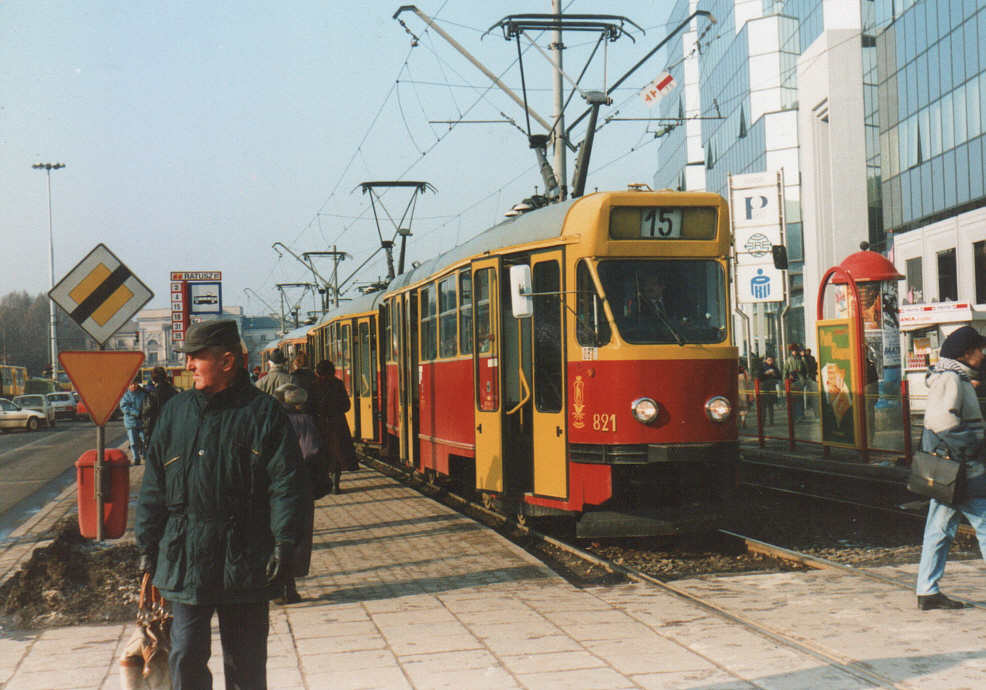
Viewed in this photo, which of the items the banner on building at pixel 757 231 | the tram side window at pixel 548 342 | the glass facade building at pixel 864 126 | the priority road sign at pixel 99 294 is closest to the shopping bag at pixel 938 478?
the tram side window at pixel 548 342

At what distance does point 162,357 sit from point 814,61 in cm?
7481

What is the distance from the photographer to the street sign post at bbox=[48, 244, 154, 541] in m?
8.14

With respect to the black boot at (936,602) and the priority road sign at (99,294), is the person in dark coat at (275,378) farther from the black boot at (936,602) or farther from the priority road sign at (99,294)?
the black boot at (936,602)

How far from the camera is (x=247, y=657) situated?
4.09m

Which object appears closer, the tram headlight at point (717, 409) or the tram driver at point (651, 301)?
the tram headlight at point (717, 409)

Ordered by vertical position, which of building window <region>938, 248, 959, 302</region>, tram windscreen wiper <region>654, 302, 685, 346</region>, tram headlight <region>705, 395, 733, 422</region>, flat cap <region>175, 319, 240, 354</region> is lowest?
tram headlight <region>705, 395, 733, 422</region>

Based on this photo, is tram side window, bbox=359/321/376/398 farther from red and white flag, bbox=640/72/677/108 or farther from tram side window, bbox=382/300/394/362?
red and white flag, bbox=640/72/677/108

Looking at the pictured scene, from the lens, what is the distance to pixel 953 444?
6.80 metres

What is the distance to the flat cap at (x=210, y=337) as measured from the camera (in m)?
4.11

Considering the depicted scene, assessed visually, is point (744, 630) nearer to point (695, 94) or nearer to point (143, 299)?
point (143, 299)

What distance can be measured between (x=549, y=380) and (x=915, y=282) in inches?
1241

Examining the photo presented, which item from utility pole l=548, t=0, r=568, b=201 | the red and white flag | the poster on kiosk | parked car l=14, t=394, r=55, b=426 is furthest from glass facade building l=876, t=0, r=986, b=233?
parked car l=14, t=394, r=55, b=426

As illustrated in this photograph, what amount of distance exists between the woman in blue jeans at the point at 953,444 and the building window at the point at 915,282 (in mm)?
31958

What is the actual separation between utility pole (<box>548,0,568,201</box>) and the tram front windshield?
7.91 metres
